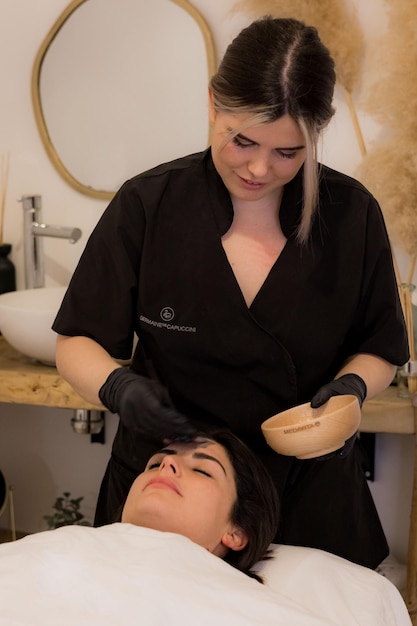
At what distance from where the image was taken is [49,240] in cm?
267

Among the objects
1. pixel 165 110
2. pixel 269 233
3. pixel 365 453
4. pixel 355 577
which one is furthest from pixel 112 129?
pixel 355 577

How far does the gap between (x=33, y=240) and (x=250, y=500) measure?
128 centimetres

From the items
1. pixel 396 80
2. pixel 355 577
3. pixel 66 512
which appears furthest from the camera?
pixel 66 512

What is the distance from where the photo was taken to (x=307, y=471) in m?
1.69

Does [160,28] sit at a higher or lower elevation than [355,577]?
higher

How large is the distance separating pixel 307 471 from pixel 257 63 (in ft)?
2.64

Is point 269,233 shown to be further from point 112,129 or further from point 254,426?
point 112,129

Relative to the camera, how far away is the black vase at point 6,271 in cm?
264

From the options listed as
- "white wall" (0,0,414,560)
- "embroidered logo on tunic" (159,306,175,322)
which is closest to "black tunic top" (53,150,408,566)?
"embroidered logo on tunic" (159,306,175,322)

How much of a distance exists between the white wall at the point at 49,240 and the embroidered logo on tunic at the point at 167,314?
0.98 m

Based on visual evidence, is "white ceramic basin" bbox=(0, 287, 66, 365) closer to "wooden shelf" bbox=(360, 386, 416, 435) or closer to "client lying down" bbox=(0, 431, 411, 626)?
"client lying down" bbox=(0, 431, 411, 626)

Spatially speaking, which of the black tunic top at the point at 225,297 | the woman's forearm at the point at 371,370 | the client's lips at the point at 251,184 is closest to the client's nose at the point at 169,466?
the black tunic top at the point at 225,297

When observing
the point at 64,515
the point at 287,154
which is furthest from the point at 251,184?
the point at 64,515

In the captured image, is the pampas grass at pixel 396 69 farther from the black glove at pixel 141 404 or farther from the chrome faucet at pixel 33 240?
the black glove at pixel 141 404
